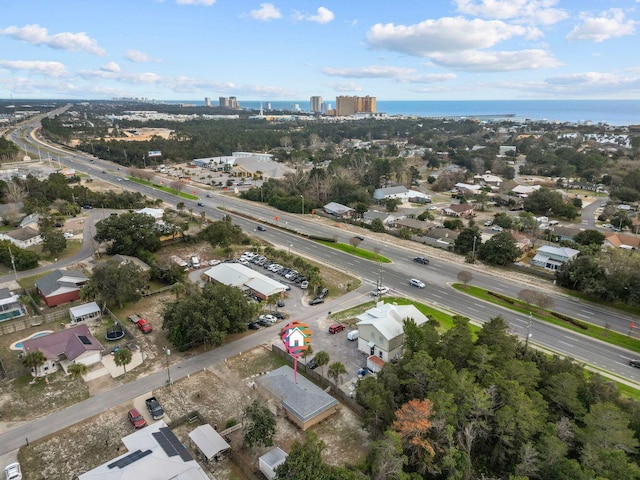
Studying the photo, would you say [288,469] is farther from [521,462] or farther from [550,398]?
[550,398]

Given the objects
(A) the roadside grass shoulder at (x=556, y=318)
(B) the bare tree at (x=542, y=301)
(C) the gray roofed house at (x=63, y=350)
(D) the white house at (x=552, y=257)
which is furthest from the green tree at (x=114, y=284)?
(D) the white house at (x=552, y=257)

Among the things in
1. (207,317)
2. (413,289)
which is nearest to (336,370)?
(207,317)

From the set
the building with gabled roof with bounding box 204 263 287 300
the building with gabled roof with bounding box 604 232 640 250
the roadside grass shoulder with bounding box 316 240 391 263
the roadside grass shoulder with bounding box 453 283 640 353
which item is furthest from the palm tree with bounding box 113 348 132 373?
the building with gabled roof with bounding box 604 232 640 250

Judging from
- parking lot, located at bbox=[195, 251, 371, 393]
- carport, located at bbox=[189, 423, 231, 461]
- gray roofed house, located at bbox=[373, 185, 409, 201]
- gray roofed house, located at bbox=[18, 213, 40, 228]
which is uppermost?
gray roofed house, located at bbox=[373, 185, 409, 201]

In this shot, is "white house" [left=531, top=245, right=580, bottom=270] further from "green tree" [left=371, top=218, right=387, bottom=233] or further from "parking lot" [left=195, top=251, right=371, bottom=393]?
"parking lot" [left=195, top=251, right=371, bottom=393]

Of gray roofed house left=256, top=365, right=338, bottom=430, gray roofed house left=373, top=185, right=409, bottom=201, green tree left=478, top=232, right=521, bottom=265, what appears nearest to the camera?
gray roofed house left=256, top=365, right=338, bottom=430

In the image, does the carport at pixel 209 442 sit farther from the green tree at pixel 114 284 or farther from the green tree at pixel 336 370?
the green tree at pixel 114 284
